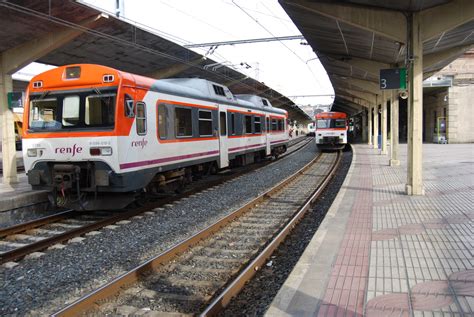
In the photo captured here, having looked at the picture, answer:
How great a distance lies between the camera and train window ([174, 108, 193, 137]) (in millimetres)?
10555

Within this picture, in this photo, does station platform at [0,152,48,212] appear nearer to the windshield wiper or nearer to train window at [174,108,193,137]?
the windshield wiper

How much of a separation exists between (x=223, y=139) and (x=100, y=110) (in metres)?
6.25

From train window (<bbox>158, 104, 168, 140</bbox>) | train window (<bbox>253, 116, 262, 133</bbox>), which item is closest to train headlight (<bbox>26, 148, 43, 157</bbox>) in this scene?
train window (<bbox>158, 104, 168, 140</bbox>)

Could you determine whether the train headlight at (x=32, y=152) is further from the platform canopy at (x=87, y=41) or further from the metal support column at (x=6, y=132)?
the metal support column at (x=6, y=132)

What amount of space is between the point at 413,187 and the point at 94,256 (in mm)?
7259

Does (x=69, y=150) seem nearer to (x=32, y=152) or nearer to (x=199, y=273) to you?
(x=32, y=152)

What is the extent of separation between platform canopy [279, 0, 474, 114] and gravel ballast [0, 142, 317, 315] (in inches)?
210

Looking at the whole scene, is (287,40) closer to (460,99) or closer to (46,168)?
(460,99)

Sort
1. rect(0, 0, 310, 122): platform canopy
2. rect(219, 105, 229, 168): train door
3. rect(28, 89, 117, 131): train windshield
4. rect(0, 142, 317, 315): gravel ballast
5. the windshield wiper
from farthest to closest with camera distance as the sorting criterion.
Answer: rect(219, 105, 229, 168): train door → rect(0, 0, 310, 122): platform canopy → the windshield wiper → rect(28, 89, 117, 131): train windshield → rect(0, 142, 317, 315): gravel ballast

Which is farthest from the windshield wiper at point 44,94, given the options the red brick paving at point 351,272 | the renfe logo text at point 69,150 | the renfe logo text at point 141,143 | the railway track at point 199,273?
the red brick paving at point 351,272

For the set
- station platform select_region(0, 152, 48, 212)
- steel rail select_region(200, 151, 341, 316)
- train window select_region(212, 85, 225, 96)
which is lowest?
steel rail select_region(200, 151, 341, 316)

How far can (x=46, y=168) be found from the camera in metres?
8.66

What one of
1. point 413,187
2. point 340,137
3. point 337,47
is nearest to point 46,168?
point 413,187

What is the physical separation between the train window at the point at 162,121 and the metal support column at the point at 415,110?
19.1 ft
